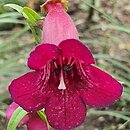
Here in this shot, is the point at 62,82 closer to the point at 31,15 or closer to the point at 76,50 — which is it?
the point at 76,50

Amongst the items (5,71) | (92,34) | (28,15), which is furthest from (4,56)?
(28,15)

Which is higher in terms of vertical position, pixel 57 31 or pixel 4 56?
pixel 57 31

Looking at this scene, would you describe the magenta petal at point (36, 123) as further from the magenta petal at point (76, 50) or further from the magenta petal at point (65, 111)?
the magenta petal at point (76, 50)

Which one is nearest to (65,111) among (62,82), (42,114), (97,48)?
(62,82)

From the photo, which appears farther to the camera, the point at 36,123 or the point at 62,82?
the point at 36,123

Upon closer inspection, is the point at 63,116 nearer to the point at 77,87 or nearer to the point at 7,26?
the point at 77,87
